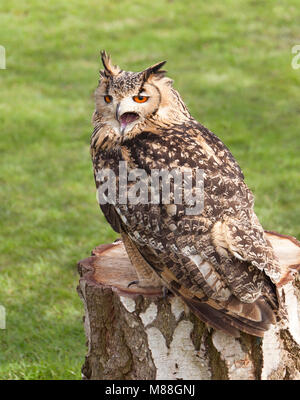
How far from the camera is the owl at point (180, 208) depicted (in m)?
3.03

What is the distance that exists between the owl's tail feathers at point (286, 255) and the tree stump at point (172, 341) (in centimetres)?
3

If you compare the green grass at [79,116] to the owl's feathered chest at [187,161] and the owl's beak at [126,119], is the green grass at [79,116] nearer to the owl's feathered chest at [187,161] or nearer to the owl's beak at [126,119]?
the owl's feathered chest at [187,161]

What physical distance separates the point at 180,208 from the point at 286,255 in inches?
34.8

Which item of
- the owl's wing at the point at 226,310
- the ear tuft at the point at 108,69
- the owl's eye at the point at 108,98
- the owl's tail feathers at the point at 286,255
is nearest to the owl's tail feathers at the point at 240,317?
the owl's wing at the point at 226,310

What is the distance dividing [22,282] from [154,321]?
2401 mm

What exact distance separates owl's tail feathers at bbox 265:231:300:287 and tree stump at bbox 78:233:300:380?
3 cm

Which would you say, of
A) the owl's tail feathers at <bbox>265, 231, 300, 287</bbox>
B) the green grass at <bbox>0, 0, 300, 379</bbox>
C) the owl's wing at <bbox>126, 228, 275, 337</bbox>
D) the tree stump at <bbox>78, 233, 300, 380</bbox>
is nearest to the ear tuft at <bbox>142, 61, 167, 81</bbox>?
the owl's wing at <bbox>126, 228, 275, 337</bbox>

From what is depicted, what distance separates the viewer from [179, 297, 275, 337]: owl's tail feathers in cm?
303

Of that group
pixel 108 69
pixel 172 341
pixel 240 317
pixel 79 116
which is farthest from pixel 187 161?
pixel 79 116

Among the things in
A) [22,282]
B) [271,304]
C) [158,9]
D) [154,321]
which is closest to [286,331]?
[271,304]

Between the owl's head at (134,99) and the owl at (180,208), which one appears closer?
the owl at (180,208)

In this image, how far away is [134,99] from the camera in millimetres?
3223

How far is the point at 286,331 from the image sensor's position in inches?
127

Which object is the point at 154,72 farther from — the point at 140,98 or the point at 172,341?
the point at 172,341
